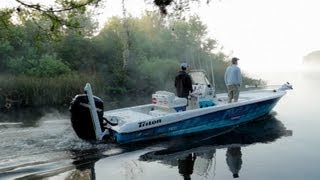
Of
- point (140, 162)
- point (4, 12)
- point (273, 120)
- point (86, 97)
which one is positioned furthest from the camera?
point (273, 120)

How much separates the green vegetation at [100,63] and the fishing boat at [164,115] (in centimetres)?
675

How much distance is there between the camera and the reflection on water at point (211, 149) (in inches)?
323

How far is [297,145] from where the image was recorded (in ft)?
33.9

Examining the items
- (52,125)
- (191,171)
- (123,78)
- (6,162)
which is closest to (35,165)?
(6,162)

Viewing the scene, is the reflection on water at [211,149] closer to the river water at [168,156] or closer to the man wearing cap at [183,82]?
the river water at [168,156]

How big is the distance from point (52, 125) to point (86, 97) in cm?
320

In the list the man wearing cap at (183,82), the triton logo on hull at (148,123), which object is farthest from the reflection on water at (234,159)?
the man wearing cap at (183,82)

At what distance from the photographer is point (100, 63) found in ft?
89.8

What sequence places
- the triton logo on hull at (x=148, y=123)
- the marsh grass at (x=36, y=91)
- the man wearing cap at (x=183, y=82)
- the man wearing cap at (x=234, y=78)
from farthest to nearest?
the marsh grass at (x=36, y=91) → the man wearing cap at (x=234, y=78) → the man wearing cap at (x=183, y=82) → the triton logo on hull at (x=148, y=123)

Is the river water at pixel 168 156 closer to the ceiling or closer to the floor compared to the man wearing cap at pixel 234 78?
closer to the floor

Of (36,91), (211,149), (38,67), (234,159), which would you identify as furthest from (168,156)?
(38,67)

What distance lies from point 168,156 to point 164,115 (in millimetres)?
1646

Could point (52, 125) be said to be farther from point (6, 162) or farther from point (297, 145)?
point (297, 145)

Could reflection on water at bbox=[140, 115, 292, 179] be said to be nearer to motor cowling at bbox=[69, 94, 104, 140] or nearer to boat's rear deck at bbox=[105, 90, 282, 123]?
boat's rear deck at bbox=[105, 90, 282, 123]
